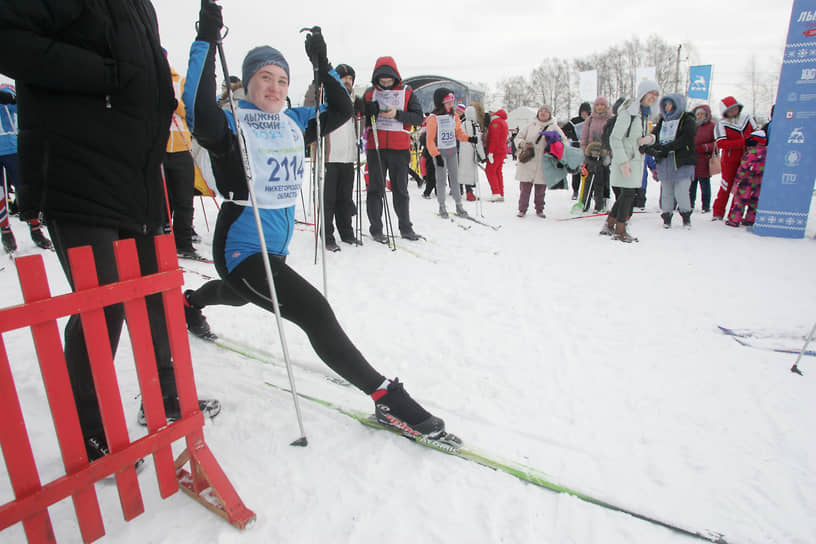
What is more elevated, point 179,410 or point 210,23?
point 210,23

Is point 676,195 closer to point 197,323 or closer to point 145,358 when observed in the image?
point 197,323

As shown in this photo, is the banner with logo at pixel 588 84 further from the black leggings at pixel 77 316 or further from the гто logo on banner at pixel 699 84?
the black leggings at pixel 77 316

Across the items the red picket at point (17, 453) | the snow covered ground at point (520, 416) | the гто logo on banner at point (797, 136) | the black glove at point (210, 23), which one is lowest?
the snow covered ground at point (520, 416)

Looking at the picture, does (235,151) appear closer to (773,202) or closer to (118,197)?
(118,197)

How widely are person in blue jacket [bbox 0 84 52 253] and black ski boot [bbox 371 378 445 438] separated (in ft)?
16.4

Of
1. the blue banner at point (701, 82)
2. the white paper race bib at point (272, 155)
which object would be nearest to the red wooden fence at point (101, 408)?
the white paper race bib at point (272, 155)

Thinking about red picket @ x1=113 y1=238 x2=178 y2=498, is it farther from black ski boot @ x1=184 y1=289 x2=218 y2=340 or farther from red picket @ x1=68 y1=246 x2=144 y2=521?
black ski boot @ x1=184 y1=289 x2=218 y2=340

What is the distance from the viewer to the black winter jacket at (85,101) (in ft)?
4.79

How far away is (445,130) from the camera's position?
751cm

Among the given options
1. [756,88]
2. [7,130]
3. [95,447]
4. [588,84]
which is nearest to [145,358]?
[95,447]

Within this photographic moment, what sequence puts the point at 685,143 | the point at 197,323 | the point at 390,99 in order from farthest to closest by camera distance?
the point at 685,143, the point at 390,99, the point at 197,323

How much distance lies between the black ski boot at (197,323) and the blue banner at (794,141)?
7460mm

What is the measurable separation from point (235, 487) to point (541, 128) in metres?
7.90

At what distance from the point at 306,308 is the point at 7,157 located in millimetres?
5527
